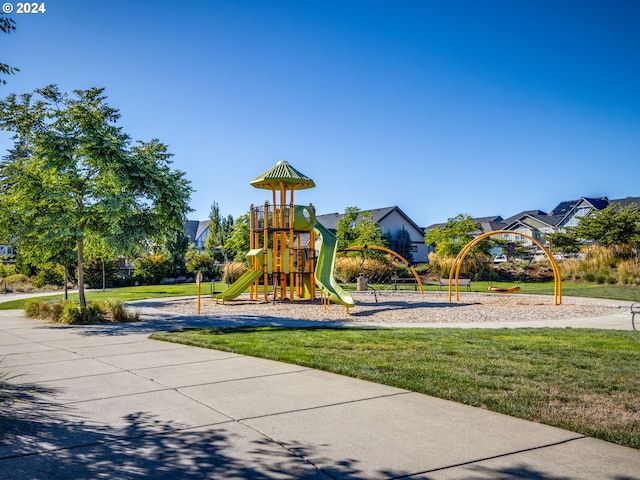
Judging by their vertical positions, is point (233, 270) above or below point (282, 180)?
below

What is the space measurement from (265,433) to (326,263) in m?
14.4

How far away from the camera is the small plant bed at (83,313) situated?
15.5 m

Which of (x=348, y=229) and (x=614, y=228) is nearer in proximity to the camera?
(x=614, y=228)

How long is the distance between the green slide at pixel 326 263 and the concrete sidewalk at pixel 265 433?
360 inches

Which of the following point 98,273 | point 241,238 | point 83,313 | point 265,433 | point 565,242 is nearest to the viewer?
point 265,433

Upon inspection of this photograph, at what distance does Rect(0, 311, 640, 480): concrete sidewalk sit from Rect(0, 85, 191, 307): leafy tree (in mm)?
7475

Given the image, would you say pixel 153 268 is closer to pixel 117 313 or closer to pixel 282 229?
pixel 282 229

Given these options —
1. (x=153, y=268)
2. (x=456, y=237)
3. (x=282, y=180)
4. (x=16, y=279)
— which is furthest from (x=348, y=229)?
(x=282, y=180)

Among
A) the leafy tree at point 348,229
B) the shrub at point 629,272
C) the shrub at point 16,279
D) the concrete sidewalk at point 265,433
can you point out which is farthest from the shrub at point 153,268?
the concrete sidewalk at point 265,433

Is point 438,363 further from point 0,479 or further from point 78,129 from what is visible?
point 78,129

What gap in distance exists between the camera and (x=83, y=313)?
1555 cm

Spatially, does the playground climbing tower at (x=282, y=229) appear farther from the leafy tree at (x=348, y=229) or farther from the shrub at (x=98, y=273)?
the leafy tree at (x=348, y=229)

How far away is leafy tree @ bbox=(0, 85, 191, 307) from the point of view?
1452cm

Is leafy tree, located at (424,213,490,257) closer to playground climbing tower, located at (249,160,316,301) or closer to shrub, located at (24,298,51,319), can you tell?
playground climbing tower, located at (249,160,316,301)
